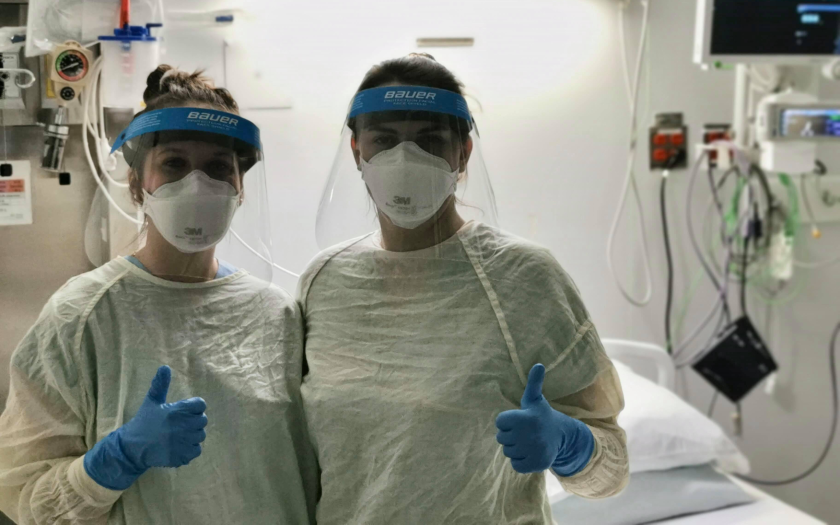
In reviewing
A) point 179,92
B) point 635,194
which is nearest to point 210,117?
point 179,92

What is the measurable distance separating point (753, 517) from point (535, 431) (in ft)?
3.99

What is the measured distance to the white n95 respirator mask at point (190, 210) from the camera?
3.70 feet

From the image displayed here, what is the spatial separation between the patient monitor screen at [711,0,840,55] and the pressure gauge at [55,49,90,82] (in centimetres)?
178

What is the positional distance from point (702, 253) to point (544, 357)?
186 cm

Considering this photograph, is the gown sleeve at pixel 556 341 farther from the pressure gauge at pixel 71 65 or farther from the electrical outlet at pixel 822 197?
the electrical outlet at pixel 822 197

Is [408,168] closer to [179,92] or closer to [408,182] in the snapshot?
[408,182]

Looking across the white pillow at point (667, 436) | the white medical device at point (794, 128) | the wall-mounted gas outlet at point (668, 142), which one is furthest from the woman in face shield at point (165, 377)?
the white medical device at point (794, 128)

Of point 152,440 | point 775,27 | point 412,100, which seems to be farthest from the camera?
point 775,27

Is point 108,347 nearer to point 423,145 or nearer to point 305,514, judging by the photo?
point 305,514

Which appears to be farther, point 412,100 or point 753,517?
point 753,517

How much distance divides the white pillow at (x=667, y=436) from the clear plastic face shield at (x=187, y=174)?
1237 millimetres

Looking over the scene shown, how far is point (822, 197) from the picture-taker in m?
2.78

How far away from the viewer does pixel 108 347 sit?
45.3 inches

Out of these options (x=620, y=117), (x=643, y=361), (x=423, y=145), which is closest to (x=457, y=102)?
(x=423, y=145)
